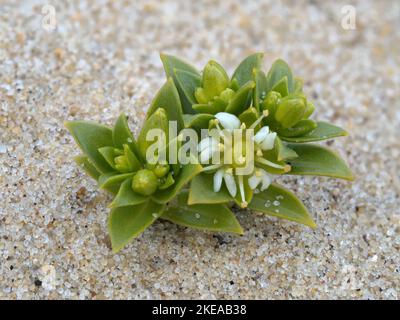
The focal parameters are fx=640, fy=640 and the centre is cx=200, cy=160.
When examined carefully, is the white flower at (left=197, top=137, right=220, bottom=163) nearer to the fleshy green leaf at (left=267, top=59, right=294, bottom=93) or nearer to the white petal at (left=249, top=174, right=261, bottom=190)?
the white petal at (left=249, top=174, right=261, bottom=190)

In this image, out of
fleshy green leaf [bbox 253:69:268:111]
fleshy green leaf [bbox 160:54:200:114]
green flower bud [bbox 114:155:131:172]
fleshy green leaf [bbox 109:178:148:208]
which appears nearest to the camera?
fleshy green leaf [bbox 109:178:148:208]

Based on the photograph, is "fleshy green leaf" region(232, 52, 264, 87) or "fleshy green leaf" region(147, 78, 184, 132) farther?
"fleshy green leaf" region(232, 52, 264, 87)

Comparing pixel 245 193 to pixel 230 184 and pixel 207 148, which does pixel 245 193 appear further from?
pixel 207 148

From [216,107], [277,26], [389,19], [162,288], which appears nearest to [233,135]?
[216,107]

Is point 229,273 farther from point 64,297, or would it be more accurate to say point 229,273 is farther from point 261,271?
point 64,297

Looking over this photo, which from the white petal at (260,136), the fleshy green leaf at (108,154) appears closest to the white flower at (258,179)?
the white petal at (260,136)

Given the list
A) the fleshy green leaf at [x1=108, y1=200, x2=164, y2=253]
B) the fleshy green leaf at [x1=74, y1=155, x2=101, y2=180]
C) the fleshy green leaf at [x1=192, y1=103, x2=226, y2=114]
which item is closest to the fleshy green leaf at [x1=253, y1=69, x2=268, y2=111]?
the fleshy green leaf at [x1=192, y1=103, x2=226, y2=114]

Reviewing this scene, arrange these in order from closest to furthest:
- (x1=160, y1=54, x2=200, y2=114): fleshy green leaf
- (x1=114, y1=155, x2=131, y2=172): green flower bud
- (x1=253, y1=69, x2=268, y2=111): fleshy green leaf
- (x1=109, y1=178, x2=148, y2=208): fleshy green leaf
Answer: (x1=109, y1=178, x2=148, y2=208): fleshy green leaf → (x1=114, y1=155, x2=131, y2=172): green flower bud → (x1=253, y1=69, x2=268, y2=111): fleshy green leaf → (x1=160, y1=54, x2=200, y2=114): fleshy green leaf

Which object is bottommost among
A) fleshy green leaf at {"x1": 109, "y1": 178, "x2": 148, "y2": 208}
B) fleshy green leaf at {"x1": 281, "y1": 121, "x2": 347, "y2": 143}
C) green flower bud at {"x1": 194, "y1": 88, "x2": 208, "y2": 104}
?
fleshy green leaf at {"x1": 109, "y1": 178, "x2": 148, "y2": 208}
